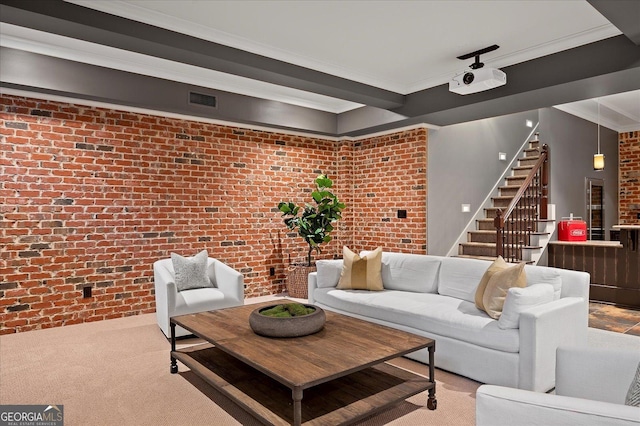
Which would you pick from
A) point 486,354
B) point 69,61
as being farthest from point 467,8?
point 69,61

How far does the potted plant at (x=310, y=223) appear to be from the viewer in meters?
6.19

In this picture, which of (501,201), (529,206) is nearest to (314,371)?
(529,206)

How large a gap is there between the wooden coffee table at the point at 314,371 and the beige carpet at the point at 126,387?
7.0 inches

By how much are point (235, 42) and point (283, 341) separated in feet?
8.51

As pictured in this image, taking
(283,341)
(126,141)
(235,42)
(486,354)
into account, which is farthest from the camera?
(126,141)

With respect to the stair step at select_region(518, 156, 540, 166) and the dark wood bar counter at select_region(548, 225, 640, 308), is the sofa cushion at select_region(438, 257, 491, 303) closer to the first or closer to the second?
the dark wood bar counter at select_region(548, 225, 640, 308)

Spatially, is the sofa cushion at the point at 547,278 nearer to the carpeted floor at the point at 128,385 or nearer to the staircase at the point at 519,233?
the carpeted floor at the point at 128,385

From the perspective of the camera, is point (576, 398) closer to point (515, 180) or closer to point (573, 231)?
point (573, 231)

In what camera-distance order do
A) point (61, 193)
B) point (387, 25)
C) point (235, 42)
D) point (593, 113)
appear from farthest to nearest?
point (593, 113) < point (61, 193) < point (235, 42) < point (387, 25)

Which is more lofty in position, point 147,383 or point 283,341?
→ point 283,341

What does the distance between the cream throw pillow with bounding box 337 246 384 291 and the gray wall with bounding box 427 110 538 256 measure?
71.4 inches

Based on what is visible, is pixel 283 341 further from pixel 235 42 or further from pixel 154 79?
pixel 154 79

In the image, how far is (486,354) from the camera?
3135mm

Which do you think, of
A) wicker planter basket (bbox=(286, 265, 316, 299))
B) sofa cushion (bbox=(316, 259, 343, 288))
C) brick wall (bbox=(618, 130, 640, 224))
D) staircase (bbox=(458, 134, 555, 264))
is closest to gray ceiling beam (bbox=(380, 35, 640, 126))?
staircase (bbox=(458, 134, 555, 264))
